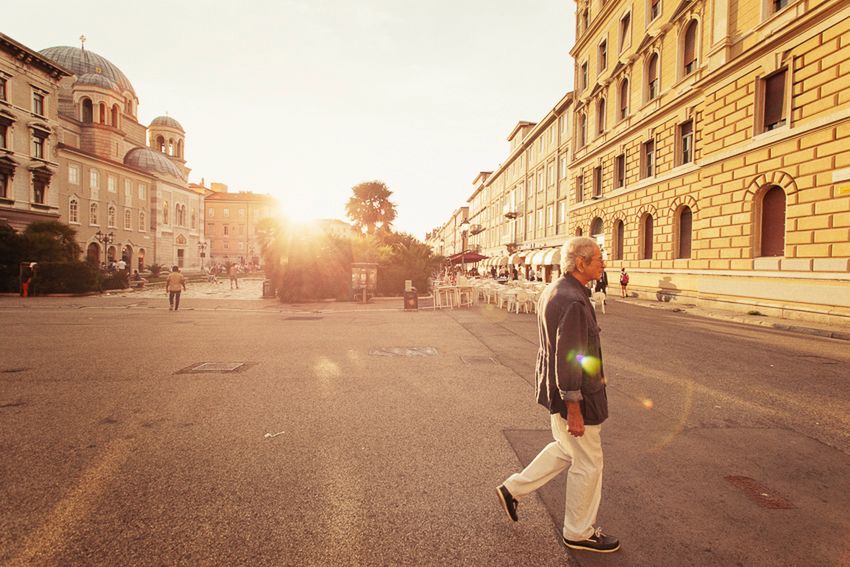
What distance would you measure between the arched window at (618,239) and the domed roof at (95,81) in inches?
2383

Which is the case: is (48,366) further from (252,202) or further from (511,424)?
(252,202)

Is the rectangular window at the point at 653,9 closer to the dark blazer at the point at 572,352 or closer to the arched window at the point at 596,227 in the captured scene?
the arched window at the point at 596,227

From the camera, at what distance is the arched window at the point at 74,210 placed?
4640 centimetres

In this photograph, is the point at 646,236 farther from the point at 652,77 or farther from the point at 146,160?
the point at 146,160

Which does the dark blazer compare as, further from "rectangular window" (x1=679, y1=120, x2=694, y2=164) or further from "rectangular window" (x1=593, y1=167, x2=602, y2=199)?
"rectangular window" (x1=593, y1=167, x2=602, y2=199)

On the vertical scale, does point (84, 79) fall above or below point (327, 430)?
above

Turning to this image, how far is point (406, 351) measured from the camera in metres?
9.10

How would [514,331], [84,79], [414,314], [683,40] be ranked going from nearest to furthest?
[514,331]
[414,314]
[683,40]
[84,79]

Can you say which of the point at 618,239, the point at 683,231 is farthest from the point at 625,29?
the point at 683,231

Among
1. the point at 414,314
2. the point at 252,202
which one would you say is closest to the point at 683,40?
the point at 414,314

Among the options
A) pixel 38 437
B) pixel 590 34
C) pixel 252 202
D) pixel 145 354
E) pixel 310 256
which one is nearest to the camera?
pixel 38 437

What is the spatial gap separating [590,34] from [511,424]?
32925 mm

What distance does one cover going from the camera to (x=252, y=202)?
92188 mm

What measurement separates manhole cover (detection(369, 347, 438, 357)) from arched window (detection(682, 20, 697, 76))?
19591 mm
